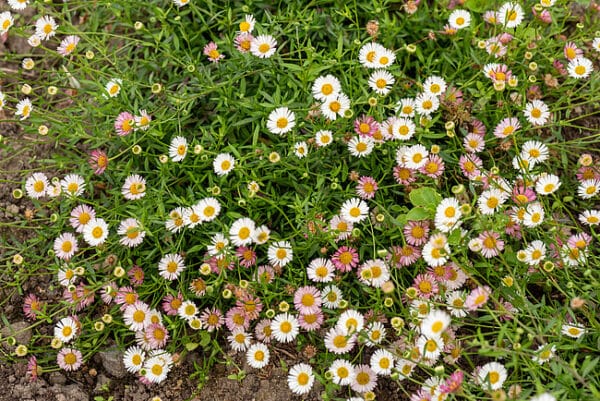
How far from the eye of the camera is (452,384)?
2.39m

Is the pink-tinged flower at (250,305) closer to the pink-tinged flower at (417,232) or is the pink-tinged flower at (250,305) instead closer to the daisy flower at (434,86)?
the pink-tinged flower at (417,232)

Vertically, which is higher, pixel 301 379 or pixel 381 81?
pixel 381 81

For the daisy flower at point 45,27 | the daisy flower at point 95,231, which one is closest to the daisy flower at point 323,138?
the daisy flower at point 95,231

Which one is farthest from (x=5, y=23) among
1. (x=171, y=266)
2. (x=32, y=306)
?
(x=171, y=266)

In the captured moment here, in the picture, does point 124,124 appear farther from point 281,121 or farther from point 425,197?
point 425,197

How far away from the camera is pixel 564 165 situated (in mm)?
3219

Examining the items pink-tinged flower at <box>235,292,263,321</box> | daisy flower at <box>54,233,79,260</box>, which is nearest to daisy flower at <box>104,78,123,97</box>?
daisy flower at <box>54,233,79,260</box>

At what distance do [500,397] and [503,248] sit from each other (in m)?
1.05

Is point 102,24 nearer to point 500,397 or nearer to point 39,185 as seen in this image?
point 39,185

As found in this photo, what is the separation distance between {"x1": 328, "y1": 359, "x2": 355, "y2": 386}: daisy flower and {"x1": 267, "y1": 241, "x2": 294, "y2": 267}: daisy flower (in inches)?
20.0

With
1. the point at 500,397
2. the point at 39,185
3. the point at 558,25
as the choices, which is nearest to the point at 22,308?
the point at 39,185

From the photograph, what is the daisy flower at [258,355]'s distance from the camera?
2.88 meters

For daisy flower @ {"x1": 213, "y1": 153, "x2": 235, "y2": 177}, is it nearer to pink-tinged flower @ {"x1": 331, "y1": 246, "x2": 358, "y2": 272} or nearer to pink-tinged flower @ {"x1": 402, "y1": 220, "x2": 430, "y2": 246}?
pink-tinged flower @ {"x1": 331, "y1": 246, "x2": 358, "y2": 272}

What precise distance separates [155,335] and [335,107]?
137 centimetres
